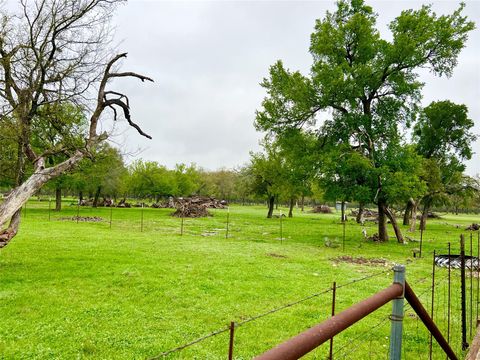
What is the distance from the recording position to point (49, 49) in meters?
11.0

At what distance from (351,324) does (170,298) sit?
305 inches

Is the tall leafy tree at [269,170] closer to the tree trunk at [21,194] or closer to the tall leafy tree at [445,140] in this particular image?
the tall leafy tree at [445,140]

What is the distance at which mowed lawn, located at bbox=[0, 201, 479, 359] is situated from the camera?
6059mm

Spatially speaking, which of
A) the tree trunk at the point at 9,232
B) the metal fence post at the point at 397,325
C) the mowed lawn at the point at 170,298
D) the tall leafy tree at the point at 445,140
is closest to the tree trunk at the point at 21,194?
the tree trunk at the point at 9,232

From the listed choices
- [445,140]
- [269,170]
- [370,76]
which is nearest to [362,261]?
[370,76]

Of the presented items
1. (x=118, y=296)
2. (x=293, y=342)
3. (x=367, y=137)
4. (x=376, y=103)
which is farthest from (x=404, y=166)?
(x=293, y=342)

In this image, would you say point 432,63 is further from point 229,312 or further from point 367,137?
point 229,312

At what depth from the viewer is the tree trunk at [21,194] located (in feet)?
30.1

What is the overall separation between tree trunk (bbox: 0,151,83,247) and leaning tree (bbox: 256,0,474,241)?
1581cm

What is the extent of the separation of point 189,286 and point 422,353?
19.4 feet

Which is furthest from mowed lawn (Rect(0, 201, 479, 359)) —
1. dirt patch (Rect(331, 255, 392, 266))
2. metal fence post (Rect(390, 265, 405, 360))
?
metal fence post (Rect(390, 265, 405, 360))

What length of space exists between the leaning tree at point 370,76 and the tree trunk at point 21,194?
15811 millimetres

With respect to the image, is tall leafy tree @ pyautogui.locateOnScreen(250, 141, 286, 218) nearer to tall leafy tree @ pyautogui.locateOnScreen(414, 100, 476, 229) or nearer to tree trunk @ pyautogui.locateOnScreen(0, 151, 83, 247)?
tall leafy tree @ pyautogui.locateOnScreen(414, 100, 476, 229)

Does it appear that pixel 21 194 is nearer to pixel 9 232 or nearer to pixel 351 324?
pixel 9 232
